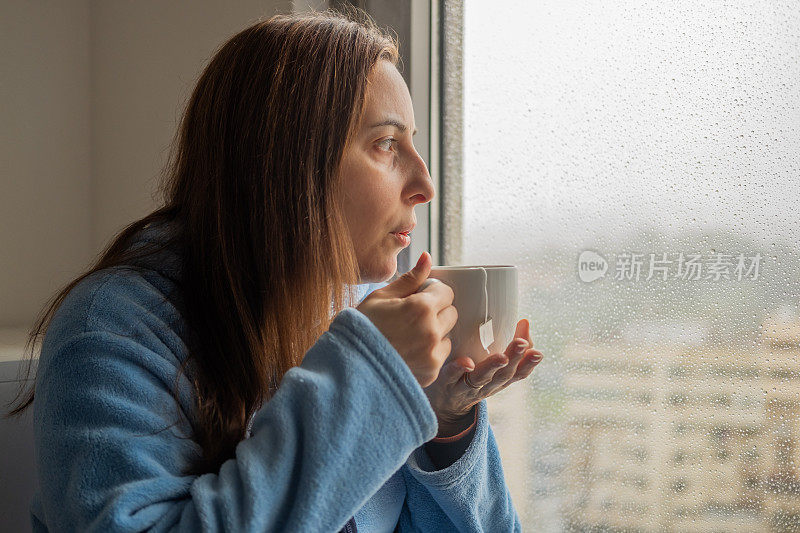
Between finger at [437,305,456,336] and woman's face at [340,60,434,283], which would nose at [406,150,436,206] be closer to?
woman's face at [340,60,434,283]

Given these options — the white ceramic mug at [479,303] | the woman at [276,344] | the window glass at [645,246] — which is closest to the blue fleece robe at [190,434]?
the woman at [276,344]

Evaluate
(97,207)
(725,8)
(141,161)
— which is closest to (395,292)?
(725,8)

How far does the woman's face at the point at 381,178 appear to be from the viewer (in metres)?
0.79

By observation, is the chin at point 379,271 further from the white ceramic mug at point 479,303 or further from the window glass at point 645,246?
the window glass at point 645,246

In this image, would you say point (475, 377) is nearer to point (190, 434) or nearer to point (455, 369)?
point (455, 369)

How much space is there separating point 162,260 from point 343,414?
343mm

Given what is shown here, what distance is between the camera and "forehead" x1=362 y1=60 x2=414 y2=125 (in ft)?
2.63

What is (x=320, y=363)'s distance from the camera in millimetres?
606

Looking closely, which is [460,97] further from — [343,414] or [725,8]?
[343,414]

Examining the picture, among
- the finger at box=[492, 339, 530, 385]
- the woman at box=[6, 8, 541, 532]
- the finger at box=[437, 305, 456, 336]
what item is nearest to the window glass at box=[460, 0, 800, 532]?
the woman at box=[6, 8, 541, 532]

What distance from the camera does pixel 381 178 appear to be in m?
0.80

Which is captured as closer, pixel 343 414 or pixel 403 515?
pixel 343 414

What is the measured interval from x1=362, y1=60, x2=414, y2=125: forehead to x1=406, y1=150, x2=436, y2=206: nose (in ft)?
0.19

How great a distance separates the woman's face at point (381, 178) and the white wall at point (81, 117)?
60 cm
